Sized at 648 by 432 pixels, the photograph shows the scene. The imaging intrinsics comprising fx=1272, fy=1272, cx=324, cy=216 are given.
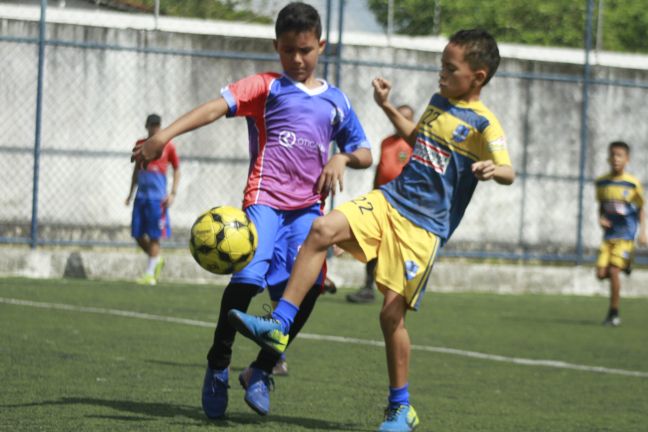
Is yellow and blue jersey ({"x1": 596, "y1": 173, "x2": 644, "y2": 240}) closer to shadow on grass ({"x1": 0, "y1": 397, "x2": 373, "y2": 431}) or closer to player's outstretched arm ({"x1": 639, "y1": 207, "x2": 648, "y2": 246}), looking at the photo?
player's outstretched arm ({"x1": 639, "y1": 207, "x2": 648, "y2": 246})

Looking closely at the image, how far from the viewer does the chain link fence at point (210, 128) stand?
15.6 m

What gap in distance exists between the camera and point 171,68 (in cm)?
1630

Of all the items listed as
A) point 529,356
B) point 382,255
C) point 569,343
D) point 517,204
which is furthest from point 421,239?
point 517,204

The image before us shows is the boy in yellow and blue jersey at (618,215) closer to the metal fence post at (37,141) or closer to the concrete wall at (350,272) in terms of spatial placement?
the concrete wall at (350,272)

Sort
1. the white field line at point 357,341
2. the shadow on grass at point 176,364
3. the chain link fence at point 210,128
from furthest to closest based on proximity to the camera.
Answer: the chain link fence at point 210,128
the white field line at point 357,341
the shadow on grass at point 176,364

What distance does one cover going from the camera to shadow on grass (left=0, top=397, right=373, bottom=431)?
5.89 metres

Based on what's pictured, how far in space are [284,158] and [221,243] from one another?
83 centimetres

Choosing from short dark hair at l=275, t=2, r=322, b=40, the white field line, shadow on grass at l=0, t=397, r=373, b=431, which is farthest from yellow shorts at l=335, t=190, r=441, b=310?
the white field line

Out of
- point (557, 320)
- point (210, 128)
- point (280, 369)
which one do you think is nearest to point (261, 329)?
point (280, 369)

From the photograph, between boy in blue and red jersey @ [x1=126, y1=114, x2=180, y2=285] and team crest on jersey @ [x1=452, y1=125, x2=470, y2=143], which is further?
boy in blue and red jersey @ [x1=126, y1=114, x2=180, y2=285]

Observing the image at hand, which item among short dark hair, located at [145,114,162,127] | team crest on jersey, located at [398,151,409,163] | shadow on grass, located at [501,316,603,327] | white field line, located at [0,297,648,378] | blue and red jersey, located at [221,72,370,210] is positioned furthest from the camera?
short dark hair, located at [145,114,162,127]

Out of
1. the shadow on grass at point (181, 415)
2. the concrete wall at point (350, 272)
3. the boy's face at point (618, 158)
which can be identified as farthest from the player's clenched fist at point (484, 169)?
the concrete wall at point (350, 272)

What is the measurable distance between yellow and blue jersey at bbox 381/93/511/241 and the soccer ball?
2.39ft

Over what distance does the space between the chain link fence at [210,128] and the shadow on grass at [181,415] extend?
9.06 metres
